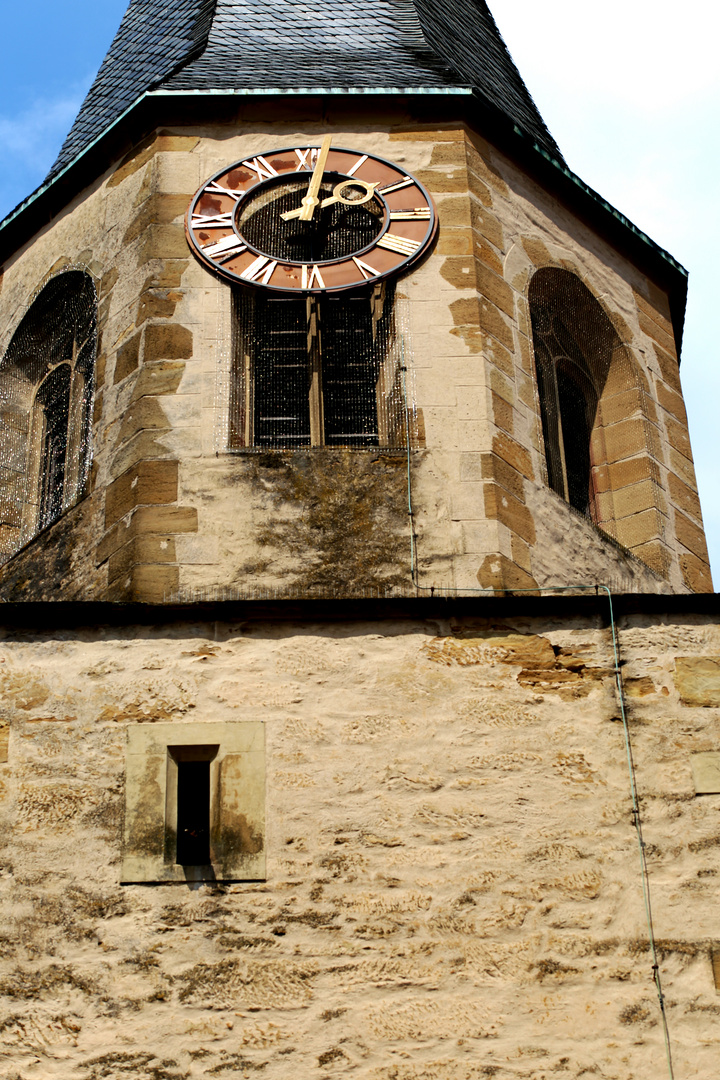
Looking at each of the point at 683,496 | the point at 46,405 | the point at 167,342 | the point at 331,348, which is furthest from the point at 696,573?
the point at 46,405

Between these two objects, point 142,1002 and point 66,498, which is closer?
point 142,1002

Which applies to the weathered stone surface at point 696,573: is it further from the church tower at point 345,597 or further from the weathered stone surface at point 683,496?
the weathered stone surface at point 683,496

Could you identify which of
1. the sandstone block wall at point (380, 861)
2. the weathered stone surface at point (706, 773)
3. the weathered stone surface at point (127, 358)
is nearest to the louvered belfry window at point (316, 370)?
the weathered stone surface at point (127, 358)

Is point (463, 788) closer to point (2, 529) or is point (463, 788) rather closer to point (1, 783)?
point (1, 783)

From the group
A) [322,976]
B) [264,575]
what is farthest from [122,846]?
[264,575]

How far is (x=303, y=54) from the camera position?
11.9 metres

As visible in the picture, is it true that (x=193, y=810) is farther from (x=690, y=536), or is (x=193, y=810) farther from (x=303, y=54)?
(x=303, y=54)

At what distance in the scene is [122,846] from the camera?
791 cm

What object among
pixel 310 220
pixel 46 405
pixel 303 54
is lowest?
pixel 46 405

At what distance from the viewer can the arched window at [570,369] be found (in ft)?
35.1

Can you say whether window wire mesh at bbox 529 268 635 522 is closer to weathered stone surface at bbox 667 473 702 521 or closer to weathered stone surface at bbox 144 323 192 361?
weathered stone surface at bbox 667 473 702 521

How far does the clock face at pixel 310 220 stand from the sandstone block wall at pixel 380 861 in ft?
8.14

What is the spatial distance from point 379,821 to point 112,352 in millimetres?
3336

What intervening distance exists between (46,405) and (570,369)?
119 inches
